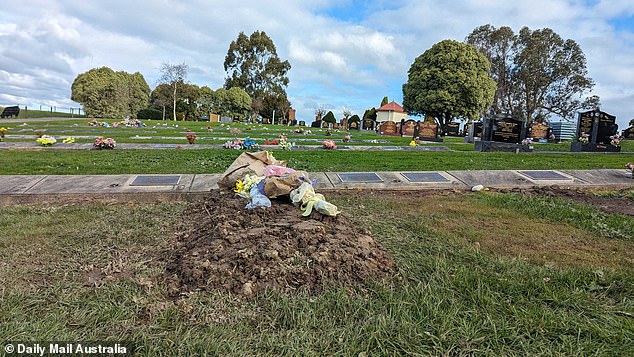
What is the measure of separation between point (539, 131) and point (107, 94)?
146 feet

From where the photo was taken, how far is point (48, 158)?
836 centimetres

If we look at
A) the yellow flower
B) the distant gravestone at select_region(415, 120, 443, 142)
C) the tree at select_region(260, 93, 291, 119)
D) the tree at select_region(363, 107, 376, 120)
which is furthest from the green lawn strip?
the tree at select_region(260, 93, 291, 119)

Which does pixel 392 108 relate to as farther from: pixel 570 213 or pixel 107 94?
pixel 570 213

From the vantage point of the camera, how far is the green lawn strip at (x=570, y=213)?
12.9 ft

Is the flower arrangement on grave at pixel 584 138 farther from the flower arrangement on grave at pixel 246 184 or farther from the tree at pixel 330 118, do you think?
the tree at pixel 330 118

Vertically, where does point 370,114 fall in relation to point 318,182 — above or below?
above

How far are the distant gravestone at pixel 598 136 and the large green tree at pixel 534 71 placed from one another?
25.6 m

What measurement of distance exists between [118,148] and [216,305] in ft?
36.1

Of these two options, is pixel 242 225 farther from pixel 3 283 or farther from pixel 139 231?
pixel 3 283

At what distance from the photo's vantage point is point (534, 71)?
36812 millimetres

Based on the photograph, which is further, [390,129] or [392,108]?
[392,108]

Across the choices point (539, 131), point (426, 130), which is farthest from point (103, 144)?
point (539, 131)

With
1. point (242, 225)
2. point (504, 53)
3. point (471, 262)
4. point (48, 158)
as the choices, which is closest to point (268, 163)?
point (242, 225)

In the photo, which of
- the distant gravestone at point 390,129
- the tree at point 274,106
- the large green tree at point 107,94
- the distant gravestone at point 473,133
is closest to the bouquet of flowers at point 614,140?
the distant gravestone at point 473,133
